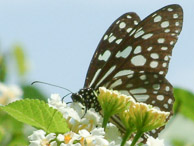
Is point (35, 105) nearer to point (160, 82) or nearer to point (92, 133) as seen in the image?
point (92, 133)

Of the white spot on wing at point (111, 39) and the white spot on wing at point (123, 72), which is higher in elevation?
the white spot on wing at point (111, 39)

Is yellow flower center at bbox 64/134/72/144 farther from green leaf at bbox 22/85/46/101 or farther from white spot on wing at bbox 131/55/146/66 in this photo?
green leaf at bbox 22/85/46/101

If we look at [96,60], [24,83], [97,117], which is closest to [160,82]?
[96,60]

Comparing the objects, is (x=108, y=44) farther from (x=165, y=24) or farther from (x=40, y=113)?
(x=40, y=113)

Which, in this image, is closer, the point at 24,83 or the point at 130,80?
the point at 130,80

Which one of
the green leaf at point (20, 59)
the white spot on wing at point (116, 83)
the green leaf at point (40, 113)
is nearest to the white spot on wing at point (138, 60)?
the white spot on wing at point (116, 83)

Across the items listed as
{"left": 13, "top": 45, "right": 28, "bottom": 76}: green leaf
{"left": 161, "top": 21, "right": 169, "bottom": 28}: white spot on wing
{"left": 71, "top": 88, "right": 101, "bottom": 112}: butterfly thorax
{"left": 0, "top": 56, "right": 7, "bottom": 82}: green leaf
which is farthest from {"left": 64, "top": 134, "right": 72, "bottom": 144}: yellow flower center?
{"left": 13, "top": 45, "right": 28, "bottom": 76}: green leaf

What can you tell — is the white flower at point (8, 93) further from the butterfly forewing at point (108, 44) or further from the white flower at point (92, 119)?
the white flower at point (92, 119)
